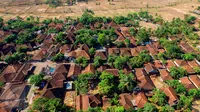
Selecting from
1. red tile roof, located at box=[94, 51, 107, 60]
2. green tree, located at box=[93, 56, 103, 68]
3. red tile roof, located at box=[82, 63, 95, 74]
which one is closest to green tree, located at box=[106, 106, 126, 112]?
red tile roof, located at box=[82, 63, 95, 74]

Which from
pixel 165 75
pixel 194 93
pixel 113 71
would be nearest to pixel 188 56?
pixel 165 75

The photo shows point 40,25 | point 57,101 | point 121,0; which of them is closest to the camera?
point 57,101

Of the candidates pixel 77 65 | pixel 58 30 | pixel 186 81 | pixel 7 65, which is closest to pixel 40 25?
pixel 58 30

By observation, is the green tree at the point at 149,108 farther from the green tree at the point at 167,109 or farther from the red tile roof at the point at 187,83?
the red tile roof at the point at 187,83

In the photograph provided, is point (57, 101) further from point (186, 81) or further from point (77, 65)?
point (186, 81)

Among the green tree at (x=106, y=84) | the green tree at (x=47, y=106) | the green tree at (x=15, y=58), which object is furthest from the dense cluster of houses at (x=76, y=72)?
the green tree at (x=47, y=106)
